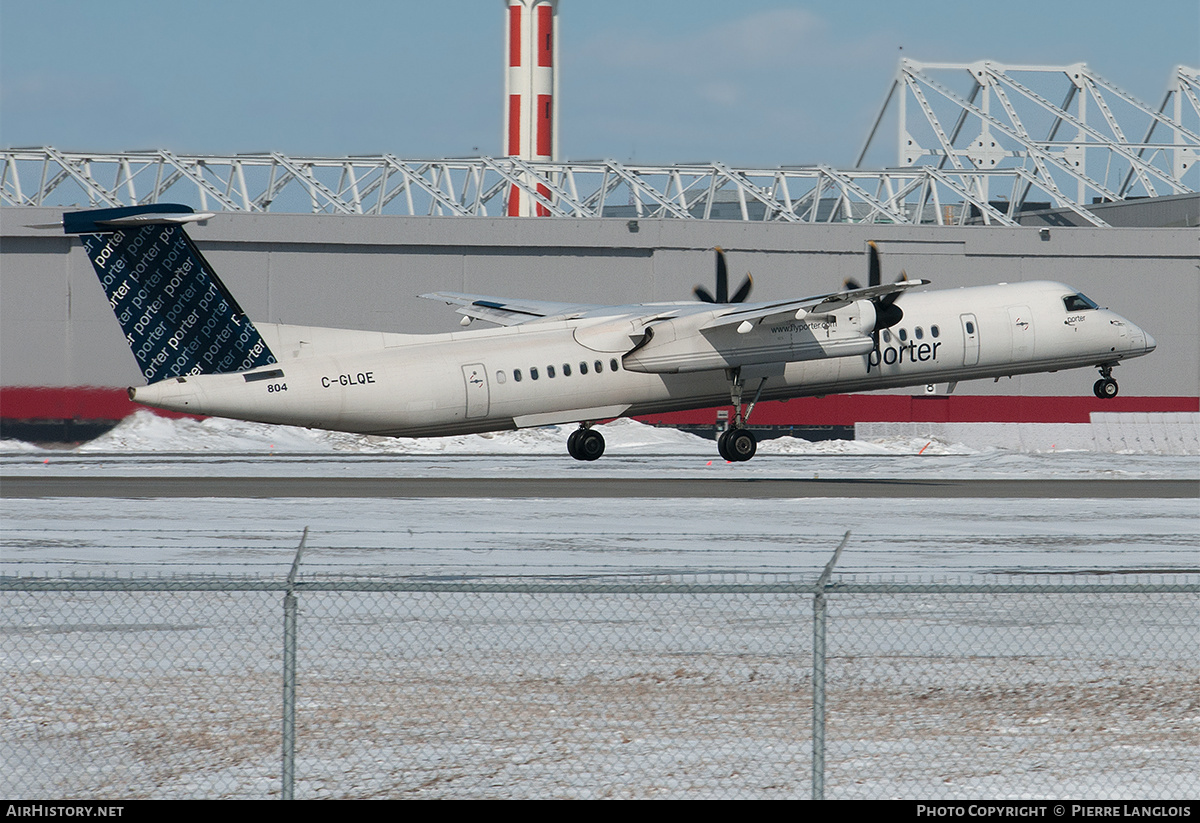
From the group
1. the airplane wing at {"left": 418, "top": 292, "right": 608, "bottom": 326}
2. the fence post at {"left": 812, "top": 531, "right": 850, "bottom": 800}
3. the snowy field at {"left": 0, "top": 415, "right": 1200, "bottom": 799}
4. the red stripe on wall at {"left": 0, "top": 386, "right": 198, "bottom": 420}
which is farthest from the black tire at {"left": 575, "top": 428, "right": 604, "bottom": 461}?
the red stripe on wall at {"left": 0, "top": 386, "right": 198, "bottom": 420}

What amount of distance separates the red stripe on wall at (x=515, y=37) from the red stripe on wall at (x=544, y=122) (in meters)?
2.96

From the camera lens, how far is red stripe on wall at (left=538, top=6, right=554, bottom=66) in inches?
3120

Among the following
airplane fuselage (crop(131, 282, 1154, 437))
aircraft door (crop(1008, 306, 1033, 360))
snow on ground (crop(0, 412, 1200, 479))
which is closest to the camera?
airplane fuselage (crop(131, 282, 1154, 437))

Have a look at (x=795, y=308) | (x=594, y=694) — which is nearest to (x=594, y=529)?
(x=795, y=308)

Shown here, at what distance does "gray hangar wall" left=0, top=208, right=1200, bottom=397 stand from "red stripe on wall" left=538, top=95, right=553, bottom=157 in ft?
65.4

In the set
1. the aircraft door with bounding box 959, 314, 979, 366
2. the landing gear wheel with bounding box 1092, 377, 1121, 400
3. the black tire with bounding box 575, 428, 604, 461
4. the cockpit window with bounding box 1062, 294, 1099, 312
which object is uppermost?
the cockpit window with bounding box 1062, 294, 1099, 312

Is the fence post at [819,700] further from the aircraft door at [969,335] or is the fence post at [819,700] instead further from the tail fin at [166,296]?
the aircraft door at [969,335]

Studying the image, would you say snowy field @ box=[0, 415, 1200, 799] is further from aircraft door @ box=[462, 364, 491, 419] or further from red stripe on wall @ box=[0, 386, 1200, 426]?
red stripe on wall @ box=[0, 386, 1200, 426]

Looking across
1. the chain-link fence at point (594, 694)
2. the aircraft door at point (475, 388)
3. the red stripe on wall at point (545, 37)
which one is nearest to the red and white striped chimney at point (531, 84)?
the red stripe on wall at point (545, 37)

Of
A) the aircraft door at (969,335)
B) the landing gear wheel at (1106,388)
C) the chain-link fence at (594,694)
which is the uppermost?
the aircraft door at (969,335)

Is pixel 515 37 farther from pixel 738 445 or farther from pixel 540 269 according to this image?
pixel 738 445

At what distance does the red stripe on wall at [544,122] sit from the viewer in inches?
3098

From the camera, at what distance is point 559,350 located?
32625 millimetres

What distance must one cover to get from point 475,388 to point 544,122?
5101cm
